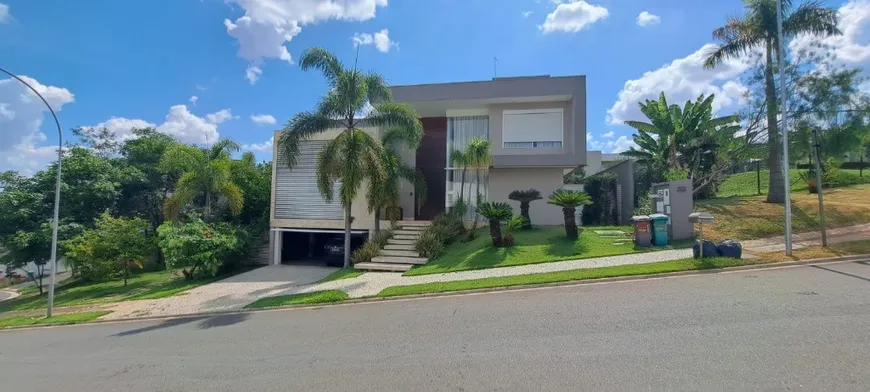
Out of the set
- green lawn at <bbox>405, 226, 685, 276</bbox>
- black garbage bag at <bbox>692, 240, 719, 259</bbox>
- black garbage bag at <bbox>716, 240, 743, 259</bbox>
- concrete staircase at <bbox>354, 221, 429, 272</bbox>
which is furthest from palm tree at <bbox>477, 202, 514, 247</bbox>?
black garbage bag at <bbox>716, 240, 743, 259</bbox>

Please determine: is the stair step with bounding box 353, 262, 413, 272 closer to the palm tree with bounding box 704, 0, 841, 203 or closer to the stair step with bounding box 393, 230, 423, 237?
the stair step with bounding box 393, 230, 423, 237

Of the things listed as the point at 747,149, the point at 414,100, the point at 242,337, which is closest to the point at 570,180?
the point at 747,149

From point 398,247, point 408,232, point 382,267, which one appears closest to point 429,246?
point 398,247

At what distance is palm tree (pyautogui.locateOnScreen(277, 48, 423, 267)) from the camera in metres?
13.3

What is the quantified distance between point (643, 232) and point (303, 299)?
33.5 feet

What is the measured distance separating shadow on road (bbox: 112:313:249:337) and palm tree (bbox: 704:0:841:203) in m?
19.9

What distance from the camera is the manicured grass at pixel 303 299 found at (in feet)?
31.6

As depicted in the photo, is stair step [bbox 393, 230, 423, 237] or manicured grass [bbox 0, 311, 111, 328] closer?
manicured grass [bbox 0, 311, 111, 328]

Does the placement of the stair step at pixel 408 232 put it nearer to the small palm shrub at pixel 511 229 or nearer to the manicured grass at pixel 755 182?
the small palm shrub at pixel 511 229

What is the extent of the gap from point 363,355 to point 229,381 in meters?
1.67

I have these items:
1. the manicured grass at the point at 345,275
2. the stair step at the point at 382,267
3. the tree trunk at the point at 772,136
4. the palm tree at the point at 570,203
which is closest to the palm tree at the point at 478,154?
the palm tree at the point at 570,203

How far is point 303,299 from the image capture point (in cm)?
994

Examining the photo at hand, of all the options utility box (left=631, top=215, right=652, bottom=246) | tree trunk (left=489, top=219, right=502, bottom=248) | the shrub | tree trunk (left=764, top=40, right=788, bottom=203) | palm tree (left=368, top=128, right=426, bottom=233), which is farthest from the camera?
tree trunk (left=764, top=40, right=788, bottom=203)

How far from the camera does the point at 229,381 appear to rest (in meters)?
4.94
